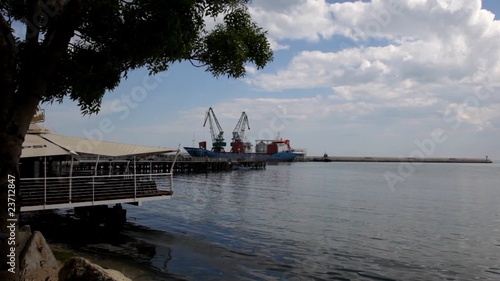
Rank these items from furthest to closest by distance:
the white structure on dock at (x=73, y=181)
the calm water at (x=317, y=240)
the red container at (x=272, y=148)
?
the red container at (x=272, y=148) < the white structure on dock at (x=73, y=181) < the calm water at (x=317, y=240)

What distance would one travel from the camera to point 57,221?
2308cm

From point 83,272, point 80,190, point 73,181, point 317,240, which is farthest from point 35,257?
point 317,240

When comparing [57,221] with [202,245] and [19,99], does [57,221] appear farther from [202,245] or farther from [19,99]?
[19,99]

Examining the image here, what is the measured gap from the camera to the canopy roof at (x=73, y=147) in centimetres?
1823

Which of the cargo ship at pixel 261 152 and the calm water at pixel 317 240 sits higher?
the cargo ship at pixel 261 152

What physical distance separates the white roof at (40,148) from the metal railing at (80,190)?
111 cm

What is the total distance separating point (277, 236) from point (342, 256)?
4.78 metres

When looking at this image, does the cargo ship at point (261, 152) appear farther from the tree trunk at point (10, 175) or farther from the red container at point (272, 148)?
the tree trunk at point (10, 175)

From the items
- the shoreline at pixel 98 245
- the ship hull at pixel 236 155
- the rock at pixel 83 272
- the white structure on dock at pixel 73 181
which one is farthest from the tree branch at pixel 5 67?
the ship hull at pixel 236 155

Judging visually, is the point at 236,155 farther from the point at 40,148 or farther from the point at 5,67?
the point at 5,67

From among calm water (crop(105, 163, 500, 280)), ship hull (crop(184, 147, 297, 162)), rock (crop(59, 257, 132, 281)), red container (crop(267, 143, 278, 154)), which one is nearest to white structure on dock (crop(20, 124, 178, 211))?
calm water (crop(105, 163, 500, 280))

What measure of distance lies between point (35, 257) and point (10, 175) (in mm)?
5665

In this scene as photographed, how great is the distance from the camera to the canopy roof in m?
Answer: 18.2

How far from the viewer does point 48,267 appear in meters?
10.1
